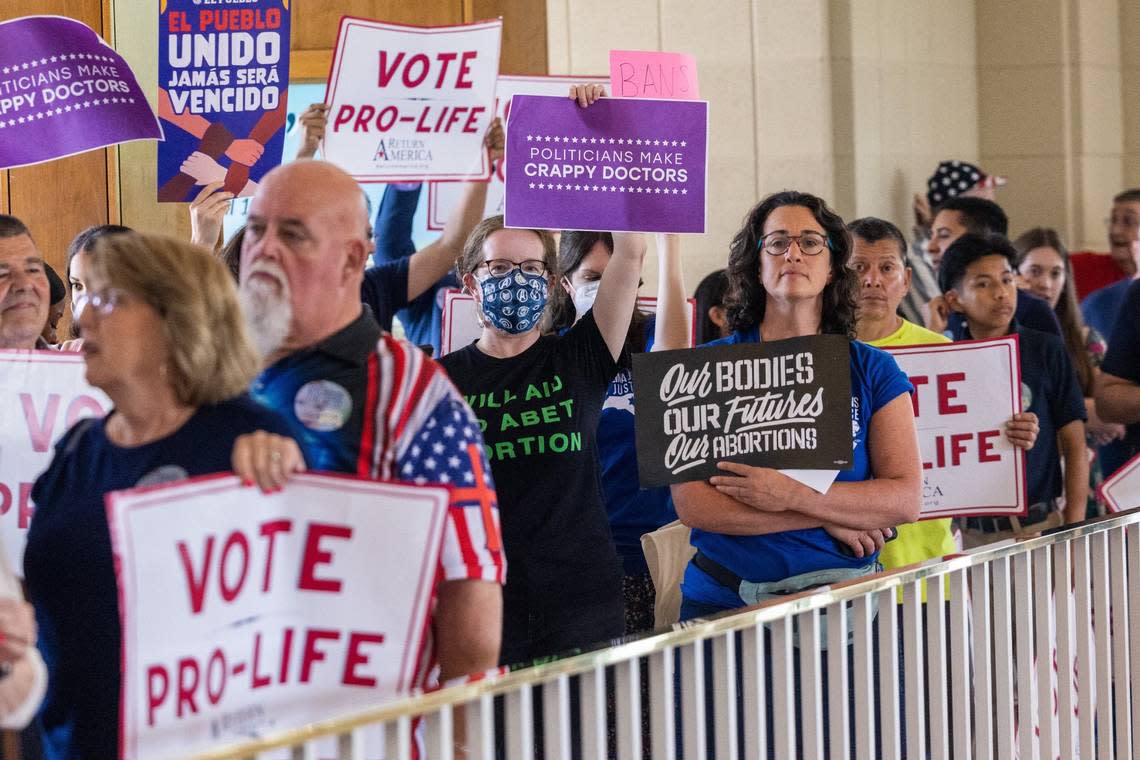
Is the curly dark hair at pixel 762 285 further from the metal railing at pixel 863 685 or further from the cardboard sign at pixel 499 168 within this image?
the cardboard sign at pixel 499 168

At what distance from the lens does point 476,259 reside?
3.16 m

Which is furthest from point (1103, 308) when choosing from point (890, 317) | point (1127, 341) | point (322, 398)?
point (322, 398)

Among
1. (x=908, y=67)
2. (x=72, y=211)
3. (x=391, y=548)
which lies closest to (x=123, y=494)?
(x=391, y=548)

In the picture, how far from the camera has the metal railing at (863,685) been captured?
1875mm

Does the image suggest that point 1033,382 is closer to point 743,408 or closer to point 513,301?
point 743,408

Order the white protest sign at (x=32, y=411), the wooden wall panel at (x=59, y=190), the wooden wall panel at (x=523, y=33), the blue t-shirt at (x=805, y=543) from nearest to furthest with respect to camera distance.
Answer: the white protest sign at (x=32, y=411), the blue t-shirt at (x=805, y=543), the wooden wall panel at (x=59, y=190), the wooden wall panel at (x=523, y=33)

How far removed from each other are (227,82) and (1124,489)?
233 cm

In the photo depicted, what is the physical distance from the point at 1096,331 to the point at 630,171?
3.33 m

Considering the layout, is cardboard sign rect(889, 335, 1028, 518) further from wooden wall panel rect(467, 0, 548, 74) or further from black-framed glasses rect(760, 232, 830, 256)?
wooden wall panel rect(467, 0, 548, 74)

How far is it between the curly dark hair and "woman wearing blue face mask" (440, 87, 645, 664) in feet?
0.74

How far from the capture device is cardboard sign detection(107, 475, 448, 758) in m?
1.69

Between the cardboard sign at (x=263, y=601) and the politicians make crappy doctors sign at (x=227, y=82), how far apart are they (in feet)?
6.26

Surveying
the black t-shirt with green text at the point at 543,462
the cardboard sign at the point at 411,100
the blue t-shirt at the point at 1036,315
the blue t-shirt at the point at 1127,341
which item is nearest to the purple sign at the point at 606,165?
the black t-shirt with green text at the point at 543,462

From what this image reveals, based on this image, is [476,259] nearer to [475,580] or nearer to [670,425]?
[670,425]
